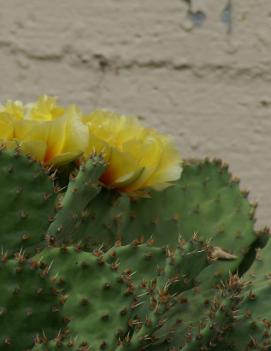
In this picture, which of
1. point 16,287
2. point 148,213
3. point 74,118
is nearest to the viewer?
point 16,287

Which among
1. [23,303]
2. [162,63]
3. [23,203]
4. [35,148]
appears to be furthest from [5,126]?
[162,63]

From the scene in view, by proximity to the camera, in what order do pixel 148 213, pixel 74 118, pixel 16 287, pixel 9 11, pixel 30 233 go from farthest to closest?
pixel 9 11 < pixel 148 213 < pixel 74 118 < pixel 30 233 < pixel 16 287

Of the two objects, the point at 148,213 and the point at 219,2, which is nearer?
the point at 148,213

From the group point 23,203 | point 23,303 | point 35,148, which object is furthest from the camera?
point 35,148

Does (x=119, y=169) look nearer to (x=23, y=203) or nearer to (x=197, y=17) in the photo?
(x=23, y=203)

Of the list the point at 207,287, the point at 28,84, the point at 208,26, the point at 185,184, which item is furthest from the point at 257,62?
the point at 207,287

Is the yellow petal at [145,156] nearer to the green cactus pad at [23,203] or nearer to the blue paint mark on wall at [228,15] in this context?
the green cactus pad at [23,203]

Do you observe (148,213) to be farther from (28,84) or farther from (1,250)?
(28,84)
